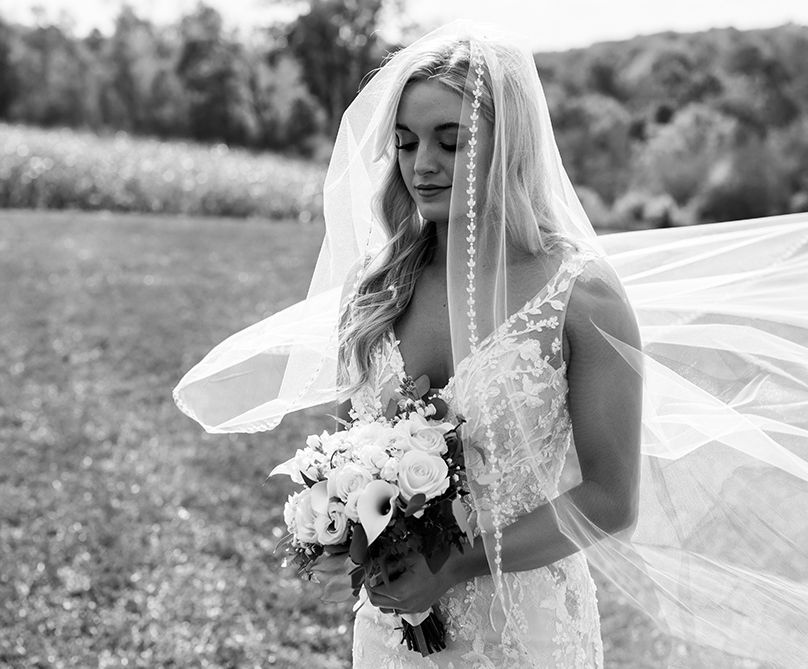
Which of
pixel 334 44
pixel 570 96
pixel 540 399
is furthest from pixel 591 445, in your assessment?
pixel 570 96

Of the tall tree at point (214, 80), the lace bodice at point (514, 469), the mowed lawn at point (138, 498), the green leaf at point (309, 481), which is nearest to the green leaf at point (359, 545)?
the green leaf at point (309, 481)

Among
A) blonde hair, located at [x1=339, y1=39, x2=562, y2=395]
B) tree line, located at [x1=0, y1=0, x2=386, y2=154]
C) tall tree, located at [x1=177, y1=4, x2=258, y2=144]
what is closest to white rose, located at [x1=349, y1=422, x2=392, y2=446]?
blonde hair, located at [x1=339, y1=39, x2=562, y2=395]

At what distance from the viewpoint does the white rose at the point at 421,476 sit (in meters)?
1.97

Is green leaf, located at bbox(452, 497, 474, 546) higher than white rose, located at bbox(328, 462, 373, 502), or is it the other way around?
white rose, located at bbox(328, 462, 373, 502)

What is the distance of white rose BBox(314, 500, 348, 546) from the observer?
200 centimetres

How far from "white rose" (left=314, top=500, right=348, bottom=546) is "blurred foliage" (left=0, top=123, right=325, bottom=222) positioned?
16602 millimetres

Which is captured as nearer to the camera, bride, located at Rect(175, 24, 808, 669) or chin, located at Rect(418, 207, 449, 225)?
bride, located at Rect(175, 24, 808, 669)

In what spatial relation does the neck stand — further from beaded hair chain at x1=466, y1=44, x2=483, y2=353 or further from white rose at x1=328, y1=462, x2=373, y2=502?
white rose at x1=328, y1=462, x2=373, y2=502

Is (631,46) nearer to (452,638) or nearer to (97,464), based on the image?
(97,464)

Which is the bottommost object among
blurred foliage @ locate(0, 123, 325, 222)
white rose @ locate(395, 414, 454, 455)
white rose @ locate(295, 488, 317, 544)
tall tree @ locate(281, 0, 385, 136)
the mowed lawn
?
blurred foliage @ locate(0, 123, 325, 222)

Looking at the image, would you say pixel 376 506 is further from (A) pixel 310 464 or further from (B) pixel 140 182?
(B) pixel 140 182

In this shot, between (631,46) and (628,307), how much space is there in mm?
24610

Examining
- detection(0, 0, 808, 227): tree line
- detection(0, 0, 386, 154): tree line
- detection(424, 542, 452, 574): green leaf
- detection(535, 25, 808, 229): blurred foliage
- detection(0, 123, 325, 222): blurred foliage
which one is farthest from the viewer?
detection(0, 0, 386, 154): tree line

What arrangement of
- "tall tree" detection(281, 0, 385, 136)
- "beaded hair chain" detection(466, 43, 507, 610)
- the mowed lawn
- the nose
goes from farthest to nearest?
"tall tree" detection(281, 0, 385, 136) < the mowed lawn < the nose < "beaded hair chain" detection(466, 43, 507, 610)
